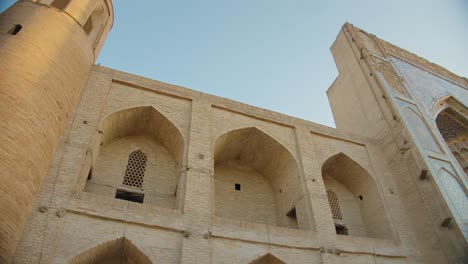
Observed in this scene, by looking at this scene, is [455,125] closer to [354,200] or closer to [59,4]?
[354,200]

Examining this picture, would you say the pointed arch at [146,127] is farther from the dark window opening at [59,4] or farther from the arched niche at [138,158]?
the dark window opening at [59,4]

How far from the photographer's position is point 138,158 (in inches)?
296

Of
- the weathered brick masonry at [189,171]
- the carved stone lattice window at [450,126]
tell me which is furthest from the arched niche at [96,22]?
the carved stone lattice window at [450,126]

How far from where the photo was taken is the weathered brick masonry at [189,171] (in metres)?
5.35

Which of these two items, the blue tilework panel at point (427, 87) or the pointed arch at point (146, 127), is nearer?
the pointed arch at point (146, 127)

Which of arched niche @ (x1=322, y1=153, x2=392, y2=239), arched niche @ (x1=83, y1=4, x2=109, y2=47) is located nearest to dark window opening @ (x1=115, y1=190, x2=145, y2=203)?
arched niche @ (x1=83, y1=4, x2=109, y2=47)

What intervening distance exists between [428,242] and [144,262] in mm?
5693

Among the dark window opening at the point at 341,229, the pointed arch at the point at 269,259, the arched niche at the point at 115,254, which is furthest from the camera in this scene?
the dark window opening at the point at 341,229

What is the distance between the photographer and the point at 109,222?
5.61 metres

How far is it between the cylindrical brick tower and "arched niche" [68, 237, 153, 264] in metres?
0.97

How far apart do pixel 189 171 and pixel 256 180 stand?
247 centimetres

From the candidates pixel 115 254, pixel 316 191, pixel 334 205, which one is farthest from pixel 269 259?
pixel 334 205

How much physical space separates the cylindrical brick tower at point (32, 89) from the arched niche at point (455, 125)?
36.6ft

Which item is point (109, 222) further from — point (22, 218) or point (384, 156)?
point (384, 156)
